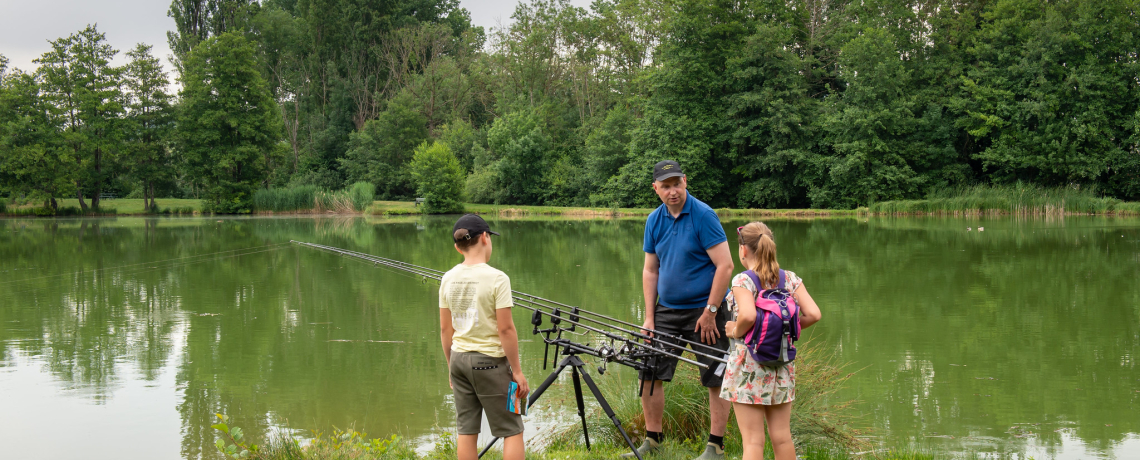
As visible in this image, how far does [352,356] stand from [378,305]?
3.03 m

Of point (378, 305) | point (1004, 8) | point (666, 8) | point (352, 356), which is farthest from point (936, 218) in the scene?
point (352, 356)

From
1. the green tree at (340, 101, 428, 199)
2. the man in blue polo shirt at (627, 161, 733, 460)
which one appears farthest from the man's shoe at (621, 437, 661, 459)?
the green tree at (340, 101, 428, 199)

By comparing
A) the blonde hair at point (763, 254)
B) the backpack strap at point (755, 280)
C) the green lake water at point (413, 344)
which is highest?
the blonde hair at point (763, 254)

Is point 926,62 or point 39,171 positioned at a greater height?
point 926,62

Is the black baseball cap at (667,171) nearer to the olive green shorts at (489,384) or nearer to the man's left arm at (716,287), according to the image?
the man's left arm at (716,287)

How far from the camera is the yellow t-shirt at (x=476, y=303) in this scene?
355cm

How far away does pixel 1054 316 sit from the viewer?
29.2 ft

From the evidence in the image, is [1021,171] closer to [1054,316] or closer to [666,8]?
[666,8]

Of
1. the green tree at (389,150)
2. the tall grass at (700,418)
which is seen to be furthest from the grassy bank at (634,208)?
the tall grass at (700,418)

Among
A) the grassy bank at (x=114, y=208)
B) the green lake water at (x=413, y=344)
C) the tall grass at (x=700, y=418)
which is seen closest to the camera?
the tall grass at (x=700, y=418)

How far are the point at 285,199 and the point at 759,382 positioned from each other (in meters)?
40.6

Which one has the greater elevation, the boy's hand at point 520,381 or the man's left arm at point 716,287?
the man's left arm at point 716,287

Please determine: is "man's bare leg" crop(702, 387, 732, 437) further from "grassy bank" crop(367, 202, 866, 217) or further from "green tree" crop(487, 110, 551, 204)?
"green tree" crop(487, 110, 551, 204)

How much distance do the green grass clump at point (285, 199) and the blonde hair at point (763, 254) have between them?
39.5m
